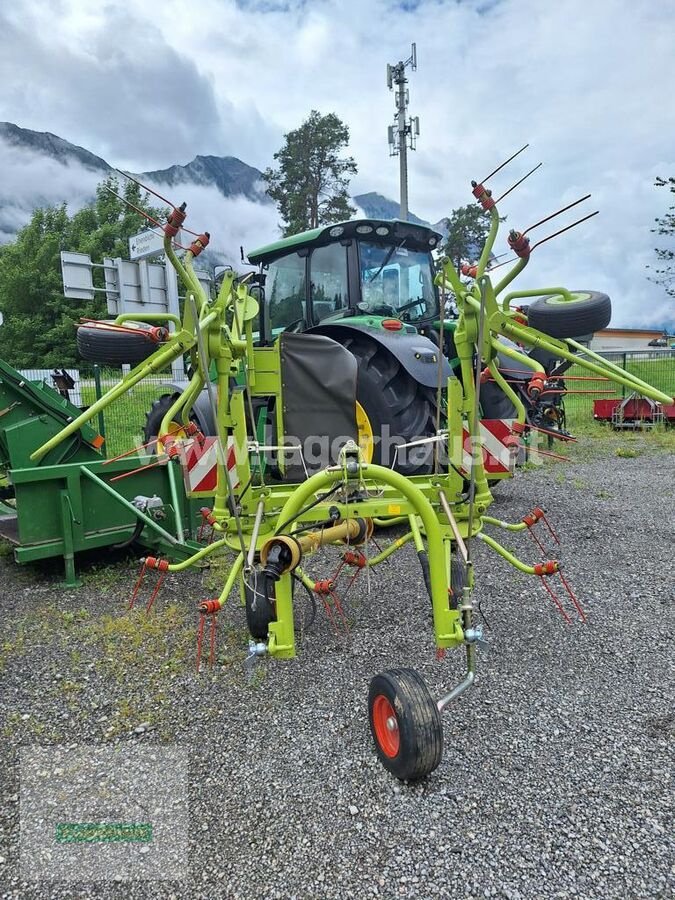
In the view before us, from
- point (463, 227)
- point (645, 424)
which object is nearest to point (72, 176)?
point (463, 227)

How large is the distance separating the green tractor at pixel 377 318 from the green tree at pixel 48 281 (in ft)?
68.8

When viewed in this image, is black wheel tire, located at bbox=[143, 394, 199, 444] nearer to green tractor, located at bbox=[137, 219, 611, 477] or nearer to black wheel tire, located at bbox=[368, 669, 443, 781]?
green tractor, located at bbox=[137, 219, 611, 477]

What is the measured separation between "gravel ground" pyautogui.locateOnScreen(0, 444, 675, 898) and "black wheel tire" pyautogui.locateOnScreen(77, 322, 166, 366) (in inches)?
57.2

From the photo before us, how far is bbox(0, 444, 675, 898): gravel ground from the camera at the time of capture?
1728 mm

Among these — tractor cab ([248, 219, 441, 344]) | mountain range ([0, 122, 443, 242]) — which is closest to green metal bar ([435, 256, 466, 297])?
tractor cab ([248, 219, 441, 344])

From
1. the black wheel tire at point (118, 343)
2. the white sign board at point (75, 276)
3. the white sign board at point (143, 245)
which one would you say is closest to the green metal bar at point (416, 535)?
the black wheel tire at point (118, 343)

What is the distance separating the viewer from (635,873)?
1.69 m

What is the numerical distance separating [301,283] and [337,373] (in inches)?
85.2

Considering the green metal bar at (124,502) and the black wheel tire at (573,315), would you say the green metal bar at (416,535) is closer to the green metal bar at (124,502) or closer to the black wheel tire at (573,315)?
the black wheel tire at (573,315)

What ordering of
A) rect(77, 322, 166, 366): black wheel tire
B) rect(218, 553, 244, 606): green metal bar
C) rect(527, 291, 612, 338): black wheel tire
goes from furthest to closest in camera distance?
rect(77, 322, 166, 366): black wheel tire → rect(218, 553, 244, 606): green metal bar → rect(527, 291, 612, 338): black wheel tire

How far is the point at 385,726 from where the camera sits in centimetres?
218

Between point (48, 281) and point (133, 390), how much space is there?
20.4 metres

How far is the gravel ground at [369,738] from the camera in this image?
68.0 inches

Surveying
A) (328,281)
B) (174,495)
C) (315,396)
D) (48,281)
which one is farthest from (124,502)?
(48,281)
